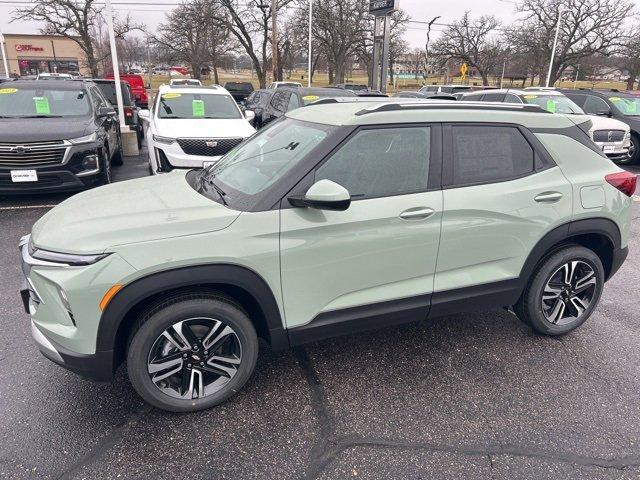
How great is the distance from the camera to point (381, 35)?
1723cm

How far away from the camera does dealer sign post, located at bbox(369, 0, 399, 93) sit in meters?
16.0

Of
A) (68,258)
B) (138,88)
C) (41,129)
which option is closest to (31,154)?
(41,129)

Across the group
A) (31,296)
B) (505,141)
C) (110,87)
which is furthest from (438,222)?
(110,87)

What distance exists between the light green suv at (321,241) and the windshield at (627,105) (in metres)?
10.4

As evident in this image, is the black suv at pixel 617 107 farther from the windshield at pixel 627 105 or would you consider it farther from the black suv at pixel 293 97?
the black suv at pixel 293 97

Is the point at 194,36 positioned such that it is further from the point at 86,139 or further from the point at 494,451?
the point at 494,451

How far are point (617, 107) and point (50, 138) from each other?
12.9 meters

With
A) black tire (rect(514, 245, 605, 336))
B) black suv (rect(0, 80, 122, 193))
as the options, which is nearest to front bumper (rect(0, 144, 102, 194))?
black suv (rect(0, 80, 122, 193))

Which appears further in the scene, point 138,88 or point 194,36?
point 194,36

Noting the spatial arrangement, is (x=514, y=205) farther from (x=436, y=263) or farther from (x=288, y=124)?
(x=288, y=124)

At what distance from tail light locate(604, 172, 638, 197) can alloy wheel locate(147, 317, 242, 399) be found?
291 centimetres

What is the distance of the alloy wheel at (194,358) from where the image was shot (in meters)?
2.52

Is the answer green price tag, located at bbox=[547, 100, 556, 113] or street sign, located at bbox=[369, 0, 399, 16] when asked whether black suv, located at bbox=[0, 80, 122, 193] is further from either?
street sign, located at bbox=[369, 0, 399, 16]

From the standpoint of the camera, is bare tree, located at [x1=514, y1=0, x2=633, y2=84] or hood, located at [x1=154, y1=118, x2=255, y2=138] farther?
bare tree, located at [x1=514, y1=0, x2=633, y2=84]
